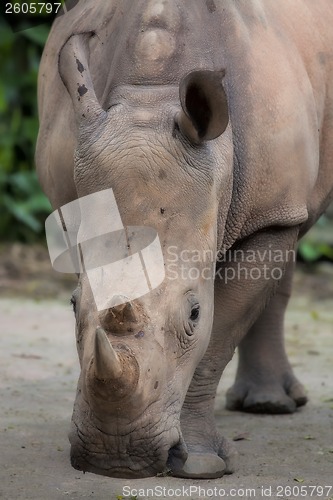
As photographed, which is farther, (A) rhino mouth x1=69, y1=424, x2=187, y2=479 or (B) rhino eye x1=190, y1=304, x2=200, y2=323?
(B) rhino eye x1=190, y1=304, x2=200, y2=323

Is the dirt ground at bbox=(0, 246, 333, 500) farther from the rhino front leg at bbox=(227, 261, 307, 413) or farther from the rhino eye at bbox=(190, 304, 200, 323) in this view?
the rhino eye at bbox=(190, 304, 200, 323)

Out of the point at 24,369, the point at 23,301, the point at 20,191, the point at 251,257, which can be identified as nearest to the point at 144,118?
the point at 251,257

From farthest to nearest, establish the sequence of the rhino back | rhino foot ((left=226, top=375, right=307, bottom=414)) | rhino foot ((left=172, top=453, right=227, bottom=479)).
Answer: rhino foot ((left=226, top=375, right=307, bottom=414)), rhino foot ((left=172, top=453, right=227, bottom=479)), the rhino back

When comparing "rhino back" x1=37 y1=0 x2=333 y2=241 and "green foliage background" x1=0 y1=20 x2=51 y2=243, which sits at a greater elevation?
"rhino back" x1=37 y1=0 x2=333 y2=241

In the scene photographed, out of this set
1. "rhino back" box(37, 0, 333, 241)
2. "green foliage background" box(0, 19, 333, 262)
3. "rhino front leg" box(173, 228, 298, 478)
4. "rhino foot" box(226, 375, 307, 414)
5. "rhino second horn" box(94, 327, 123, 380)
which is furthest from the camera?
"green foliage background" box(0, 19, 333, 262)

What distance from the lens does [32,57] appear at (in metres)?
12.4

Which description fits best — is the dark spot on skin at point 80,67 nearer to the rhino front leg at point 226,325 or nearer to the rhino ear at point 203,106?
the rhino ear at point 203,106

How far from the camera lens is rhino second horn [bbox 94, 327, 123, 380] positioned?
357cm

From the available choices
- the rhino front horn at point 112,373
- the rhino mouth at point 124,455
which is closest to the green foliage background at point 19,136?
the rhino mouth at point 124,455

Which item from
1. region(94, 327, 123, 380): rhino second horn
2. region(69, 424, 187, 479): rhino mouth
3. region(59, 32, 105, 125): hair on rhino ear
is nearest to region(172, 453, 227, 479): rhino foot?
region(69, 424, 187, 479): rhino mouth

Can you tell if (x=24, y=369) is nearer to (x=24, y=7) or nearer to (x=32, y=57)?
(x=24, y=7)

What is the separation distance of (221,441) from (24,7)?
6858 millimetres

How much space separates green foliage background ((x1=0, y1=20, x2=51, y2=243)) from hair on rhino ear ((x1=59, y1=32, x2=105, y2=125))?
7.23 metres

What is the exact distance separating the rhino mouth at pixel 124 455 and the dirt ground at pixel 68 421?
46cm
